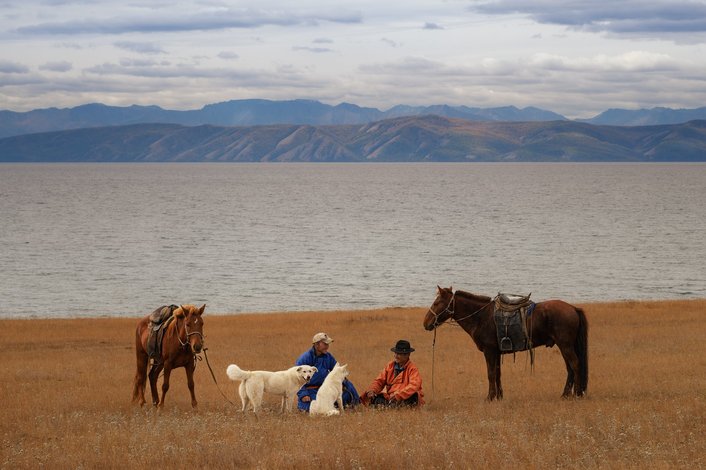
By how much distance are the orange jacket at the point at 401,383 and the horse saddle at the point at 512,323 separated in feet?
6.96

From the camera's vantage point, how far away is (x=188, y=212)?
133 meters

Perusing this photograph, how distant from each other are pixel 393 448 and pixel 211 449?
2.79 m

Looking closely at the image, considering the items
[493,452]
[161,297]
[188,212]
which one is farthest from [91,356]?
[188,212]

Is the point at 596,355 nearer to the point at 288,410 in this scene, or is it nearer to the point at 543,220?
the point at 288,410

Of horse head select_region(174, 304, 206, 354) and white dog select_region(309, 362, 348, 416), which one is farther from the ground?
horse head select_region(174, 304, 206, 354)

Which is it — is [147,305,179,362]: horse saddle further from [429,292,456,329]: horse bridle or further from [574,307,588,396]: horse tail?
[574,307,588,396]: horse tail

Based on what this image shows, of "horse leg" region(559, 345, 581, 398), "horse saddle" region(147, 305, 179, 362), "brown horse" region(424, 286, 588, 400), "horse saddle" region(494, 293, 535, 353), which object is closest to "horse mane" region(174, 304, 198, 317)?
"horse saddle" region(147, 305, 179, 362)

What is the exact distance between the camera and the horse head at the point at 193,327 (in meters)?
16.1

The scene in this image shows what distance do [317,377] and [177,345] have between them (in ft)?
9.43

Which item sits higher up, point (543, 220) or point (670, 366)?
point (543, 220)

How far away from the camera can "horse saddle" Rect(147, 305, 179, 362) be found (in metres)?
17.5

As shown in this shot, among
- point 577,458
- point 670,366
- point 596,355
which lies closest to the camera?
point 577,458

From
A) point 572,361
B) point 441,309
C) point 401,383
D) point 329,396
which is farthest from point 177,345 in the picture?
point 572,361

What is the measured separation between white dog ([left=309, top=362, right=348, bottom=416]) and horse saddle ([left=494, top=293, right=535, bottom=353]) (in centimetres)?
380
